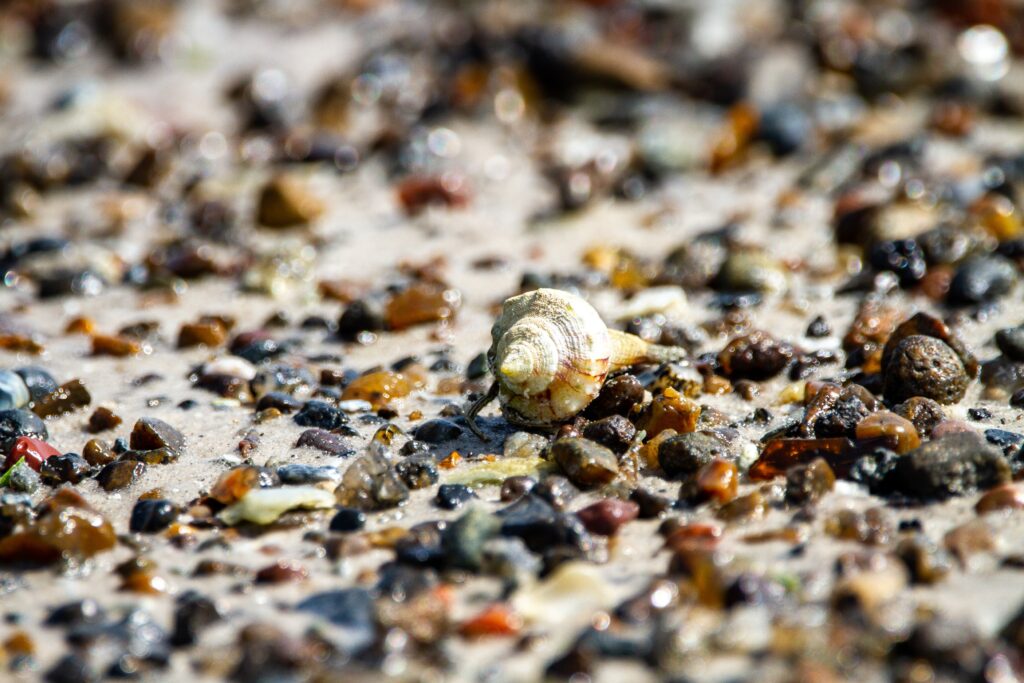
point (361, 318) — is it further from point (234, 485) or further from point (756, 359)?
point (756, 359)

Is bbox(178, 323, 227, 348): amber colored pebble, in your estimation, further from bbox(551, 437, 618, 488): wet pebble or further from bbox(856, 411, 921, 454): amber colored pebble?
bbox(856, 411, 921, 454): amber colored pebble

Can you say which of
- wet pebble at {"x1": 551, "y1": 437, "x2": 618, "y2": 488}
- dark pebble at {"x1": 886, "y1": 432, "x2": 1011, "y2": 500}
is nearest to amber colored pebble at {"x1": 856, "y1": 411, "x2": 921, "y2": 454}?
dark pebble at {"x1": 886, "y1": 432, "x2": 1011, "y2": 500}

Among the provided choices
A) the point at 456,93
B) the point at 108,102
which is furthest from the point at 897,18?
the point at 108,102

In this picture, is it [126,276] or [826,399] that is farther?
[126,276]

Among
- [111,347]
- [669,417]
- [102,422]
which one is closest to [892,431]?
[669,417]

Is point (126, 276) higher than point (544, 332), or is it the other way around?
point (544, 332)

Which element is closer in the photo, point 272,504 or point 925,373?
point 272,504

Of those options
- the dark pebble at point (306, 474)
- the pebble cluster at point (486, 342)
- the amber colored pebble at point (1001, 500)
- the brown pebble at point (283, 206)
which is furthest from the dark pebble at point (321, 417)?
the brown pebble at point (283, 206)

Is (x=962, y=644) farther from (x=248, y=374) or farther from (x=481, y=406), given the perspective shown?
(x=248, y=374)
